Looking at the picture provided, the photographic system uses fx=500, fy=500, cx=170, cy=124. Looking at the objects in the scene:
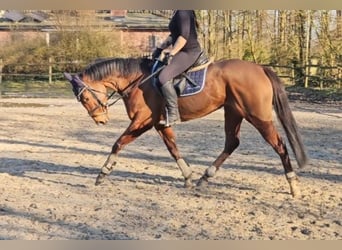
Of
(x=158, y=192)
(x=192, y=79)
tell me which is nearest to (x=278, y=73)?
(x=192, y=79)

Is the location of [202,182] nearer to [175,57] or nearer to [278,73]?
[175,57]

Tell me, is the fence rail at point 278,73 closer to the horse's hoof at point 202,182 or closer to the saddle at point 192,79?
the horse's hoof at point 202,182

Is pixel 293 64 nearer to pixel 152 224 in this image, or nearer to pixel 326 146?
pixel 326 146

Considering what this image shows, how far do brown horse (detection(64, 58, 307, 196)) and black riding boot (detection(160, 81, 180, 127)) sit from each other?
0.37 feet

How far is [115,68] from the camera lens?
555 centimetres

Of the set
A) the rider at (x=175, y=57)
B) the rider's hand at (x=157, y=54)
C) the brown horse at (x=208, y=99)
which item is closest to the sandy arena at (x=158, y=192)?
the brown horse at (x=208, y=99)

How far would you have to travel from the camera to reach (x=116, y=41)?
2623 cm

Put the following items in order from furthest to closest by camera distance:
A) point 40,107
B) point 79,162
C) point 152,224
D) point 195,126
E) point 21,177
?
point 40,107 → point 195,126 → point 79,162 → point 21,177 → point 152,224

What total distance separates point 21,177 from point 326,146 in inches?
200

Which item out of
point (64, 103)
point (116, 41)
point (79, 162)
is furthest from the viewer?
point (116, 41)

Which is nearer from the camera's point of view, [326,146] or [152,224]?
[152,224]

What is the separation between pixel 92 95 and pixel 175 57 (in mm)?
1083

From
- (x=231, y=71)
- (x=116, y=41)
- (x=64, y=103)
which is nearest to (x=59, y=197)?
(x=231, y=71)

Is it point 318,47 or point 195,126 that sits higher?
point 318,47
